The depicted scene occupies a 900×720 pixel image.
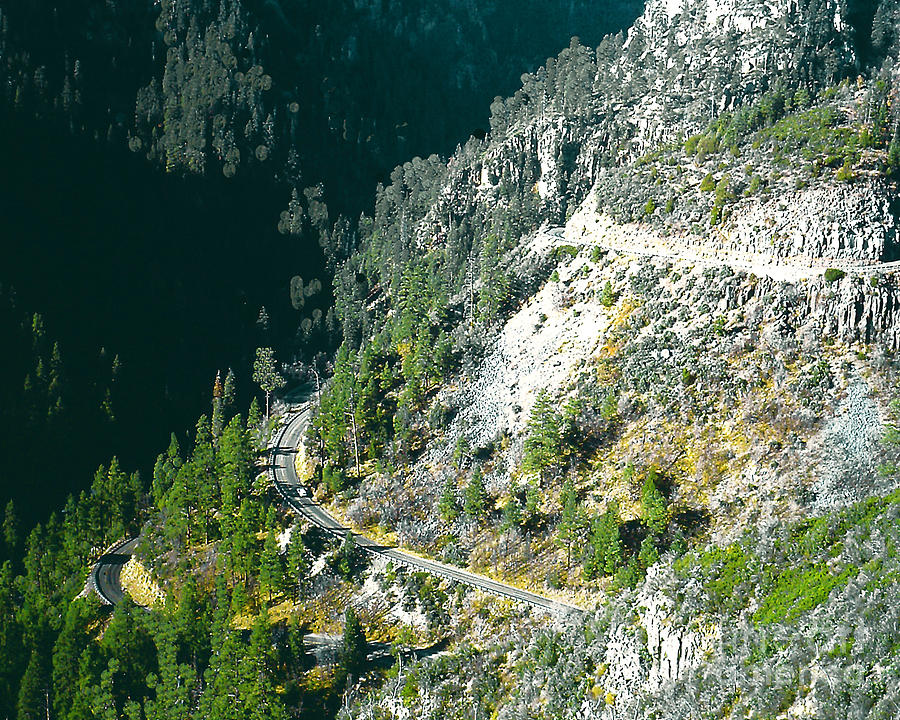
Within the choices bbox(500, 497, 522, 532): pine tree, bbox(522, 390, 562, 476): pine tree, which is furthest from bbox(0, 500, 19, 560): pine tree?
bbox(522, 390, 562, 476): pine tree

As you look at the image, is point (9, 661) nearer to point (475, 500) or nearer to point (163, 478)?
point (163, 478)

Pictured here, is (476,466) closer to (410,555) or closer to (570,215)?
(410,555)

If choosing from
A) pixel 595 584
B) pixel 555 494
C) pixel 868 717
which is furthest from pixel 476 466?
pixel 868 717

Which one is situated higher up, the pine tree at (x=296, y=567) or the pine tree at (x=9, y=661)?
the pine tree at (x=296, y=567)

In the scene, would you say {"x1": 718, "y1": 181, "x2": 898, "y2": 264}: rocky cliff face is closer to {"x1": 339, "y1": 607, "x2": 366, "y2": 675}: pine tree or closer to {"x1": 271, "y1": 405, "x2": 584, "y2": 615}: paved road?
{"x1": 271, "y1": 405, "x2": 584, "y2": 615}: paved road

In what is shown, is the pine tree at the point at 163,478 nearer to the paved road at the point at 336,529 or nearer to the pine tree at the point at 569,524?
the paved road at the point at 336,529

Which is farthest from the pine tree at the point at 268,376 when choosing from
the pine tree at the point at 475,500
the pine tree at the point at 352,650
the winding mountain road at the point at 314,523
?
the pine tree at the point at 352,650

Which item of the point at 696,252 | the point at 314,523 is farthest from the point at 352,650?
the point at 696,252
